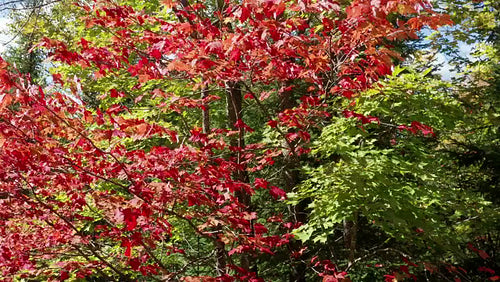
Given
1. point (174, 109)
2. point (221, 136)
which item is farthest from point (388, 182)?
point (174, 109)

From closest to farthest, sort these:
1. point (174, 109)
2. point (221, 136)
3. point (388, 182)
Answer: point (174, 109) < point (388, 182) < point (221, 136)

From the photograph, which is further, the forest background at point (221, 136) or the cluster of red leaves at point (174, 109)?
the forest background at point (221, 136)

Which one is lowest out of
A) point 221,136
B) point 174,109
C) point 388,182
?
point 388,182

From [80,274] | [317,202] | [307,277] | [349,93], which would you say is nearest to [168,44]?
[349,93]

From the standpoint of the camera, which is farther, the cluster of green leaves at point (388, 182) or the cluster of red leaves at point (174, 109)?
the cluster of green leaves at point (388, 182)

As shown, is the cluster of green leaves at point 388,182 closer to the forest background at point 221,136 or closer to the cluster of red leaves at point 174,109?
the forest background at point 221,136

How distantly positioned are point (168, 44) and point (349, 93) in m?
1.95

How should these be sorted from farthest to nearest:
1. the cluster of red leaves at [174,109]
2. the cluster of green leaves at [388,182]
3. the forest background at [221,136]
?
the cluster of green leaves at [388,182] → the forest background at [221,136] → the cluster of red leaves at [174,109]

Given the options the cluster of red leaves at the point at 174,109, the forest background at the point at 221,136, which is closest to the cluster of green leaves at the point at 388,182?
the forest background at the point at 221,136

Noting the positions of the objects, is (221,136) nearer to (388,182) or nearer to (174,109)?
(174,109)

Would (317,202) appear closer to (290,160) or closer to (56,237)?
(290,160)

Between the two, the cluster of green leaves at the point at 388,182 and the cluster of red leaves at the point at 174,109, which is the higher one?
the cluster of red leaves at the point at 174,109

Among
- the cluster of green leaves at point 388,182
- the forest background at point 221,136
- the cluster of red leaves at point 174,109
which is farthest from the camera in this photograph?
the cluster of green leaves at point 388,182

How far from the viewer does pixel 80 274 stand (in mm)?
4457
